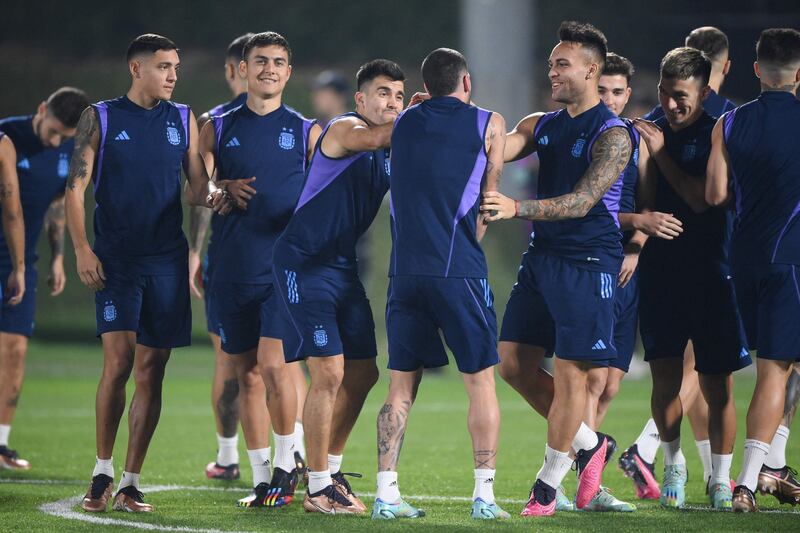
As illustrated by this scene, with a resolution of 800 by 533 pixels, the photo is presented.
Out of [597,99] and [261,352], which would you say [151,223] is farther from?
[597,99]

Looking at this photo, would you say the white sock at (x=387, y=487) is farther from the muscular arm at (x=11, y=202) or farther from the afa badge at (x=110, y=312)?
the muscular arm at (x=11, y=202)

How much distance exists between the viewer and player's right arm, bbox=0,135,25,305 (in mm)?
6945

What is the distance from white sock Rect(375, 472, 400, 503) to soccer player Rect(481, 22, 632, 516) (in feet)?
2.28

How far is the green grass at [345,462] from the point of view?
223 inches

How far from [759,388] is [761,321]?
0.34 metres

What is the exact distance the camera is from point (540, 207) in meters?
5.64

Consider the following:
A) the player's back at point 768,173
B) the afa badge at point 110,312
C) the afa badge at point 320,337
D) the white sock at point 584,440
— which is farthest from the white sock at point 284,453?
the player's back at point 768,173

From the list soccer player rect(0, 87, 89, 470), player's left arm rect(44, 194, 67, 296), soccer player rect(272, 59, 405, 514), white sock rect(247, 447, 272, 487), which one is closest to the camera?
soccer player rect(272, 59, 405, 514)

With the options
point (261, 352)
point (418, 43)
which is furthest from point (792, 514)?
point (418, 43)

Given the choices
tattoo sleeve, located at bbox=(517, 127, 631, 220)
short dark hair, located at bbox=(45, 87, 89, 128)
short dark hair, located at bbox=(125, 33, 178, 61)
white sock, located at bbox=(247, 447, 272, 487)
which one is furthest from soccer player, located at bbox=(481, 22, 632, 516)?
short dark hair, located at bbox=(45, 87, 89, 128)

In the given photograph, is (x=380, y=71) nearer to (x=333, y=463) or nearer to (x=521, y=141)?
(x=521, y=141)

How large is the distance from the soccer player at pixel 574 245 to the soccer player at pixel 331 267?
743 millimetres

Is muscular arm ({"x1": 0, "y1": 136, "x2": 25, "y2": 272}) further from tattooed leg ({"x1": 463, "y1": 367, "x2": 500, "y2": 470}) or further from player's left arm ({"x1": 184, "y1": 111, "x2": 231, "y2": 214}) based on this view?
tattooed leg ({"x1": 463, "y1": 367, "x2": 500, "y2": 470})

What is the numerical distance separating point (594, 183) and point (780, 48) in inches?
49.5
